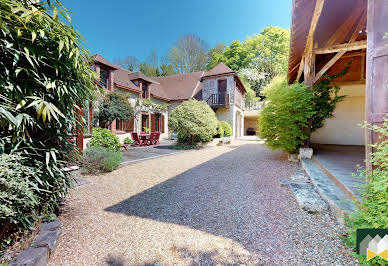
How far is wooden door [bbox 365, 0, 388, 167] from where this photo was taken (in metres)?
1.61

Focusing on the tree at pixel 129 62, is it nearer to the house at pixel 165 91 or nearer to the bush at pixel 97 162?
the house at pixel 165 91

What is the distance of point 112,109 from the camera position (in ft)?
30.1

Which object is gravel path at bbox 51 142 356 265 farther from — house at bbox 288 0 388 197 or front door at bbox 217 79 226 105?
front door at bbox 217 79 226 105

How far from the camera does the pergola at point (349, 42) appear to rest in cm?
164

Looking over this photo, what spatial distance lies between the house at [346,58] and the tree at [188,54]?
18.8 meters

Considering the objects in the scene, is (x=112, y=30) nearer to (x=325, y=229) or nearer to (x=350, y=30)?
(x=350, y=30)

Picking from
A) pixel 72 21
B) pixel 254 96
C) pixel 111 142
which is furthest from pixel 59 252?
pixel 254 96

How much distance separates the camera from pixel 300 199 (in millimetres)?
2686

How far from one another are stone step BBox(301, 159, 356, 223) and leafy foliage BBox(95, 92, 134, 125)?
8.94 meters

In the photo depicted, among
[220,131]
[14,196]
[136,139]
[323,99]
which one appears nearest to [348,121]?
[323,99]

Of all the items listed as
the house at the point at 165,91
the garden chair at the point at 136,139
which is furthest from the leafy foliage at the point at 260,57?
the garden chair at the point at 136,139

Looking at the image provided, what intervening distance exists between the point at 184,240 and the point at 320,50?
19.5ft

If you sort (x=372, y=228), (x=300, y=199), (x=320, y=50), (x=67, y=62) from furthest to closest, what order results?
1. (x=320, y=50)
2. (x=300, y=199)
3. (x=67, y=62)
4. (x=372, y=228)

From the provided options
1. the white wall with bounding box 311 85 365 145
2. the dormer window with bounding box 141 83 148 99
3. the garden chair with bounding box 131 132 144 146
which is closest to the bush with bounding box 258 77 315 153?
the white wall with bounding box 311 85 365 145
